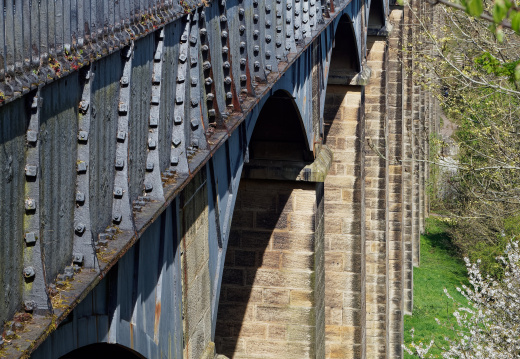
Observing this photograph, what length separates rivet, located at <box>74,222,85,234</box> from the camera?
114 inches

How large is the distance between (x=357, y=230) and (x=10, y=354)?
41.5 ft

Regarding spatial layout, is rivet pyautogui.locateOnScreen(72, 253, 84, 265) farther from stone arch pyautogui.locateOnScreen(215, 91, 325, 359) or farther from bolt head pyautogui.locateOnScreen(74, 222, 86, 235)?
stone arch pyautogui.locateOnScreen(215, 91, 325, 359)

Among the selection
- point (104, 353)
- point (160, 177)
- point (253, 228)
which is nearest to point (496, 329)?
point (253, 228)

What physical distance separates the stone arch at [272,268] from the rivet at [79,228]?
7469mm

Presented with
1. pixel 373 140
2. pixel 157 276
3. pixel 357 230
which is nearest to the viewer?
pixel 157 276

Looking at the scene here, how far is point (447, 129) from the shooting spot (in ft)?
181

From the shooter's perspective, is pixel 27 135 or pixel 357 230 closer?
pixel 27 135

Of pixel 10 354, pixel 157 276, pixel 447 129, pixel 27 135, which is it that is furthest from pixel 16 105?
pixel 447 129

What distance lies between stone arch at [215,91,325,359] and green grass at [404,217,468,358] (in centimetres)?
1297

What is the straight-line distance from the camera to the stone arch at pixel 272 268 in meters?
10.4

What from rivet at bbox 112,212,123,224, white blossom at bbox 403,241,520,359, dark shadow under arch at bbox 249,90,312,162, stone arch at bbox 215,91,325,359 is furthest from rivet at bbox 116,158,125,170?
white blossom at bbox 403,241,520,359

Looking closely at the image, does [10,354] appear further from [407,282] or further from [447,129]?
[447,129]

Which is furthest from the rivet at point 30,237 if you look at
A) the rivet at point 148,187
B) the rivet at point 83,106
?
the rivet at point 148,187

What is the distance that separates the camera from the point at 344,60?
48.4 ft
